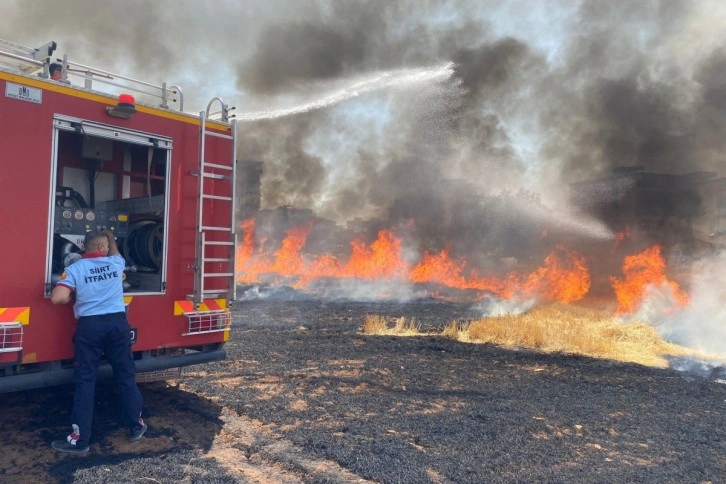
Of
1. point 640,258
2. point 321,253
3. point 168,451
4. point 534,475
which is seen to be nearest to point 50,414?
point 168,451

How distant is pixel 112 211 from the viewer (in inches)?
221

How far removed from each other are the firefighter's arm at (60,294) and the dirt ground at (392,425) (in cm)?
124

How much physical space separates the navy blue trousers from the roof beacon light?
1.79 metres

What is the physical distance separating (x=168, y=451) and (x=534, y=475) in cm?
300

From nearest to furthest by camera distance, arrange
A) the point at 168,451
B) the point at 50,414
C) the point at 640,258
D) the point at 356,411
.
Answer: the point at 168,451 → the point at 50,414 → the point at 356,411 → the point at 640,258

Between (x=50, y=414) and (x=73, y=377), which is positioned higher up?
(x=73, y=377)

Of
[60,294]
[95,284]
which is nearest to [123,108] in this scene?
[95,284]

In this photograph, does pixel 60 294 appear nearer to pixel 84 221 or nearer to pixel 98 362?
pixel 98 362

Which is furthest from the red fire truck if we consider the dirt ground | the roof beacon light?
the dirt ground

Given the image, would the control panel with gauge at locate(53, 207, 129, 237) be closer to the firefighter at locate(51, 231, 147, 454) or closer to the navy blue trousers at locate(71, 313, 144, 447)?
the firefighter at locate(51, 231, 147, 454)

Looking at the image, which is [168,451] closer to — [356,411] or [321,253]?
[356,411]

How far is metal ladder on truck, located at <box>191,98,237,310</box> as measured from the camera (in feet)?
16.5

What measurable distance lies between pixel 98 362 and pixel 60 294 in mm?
655

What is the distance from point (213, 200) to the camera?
5.32 metres
